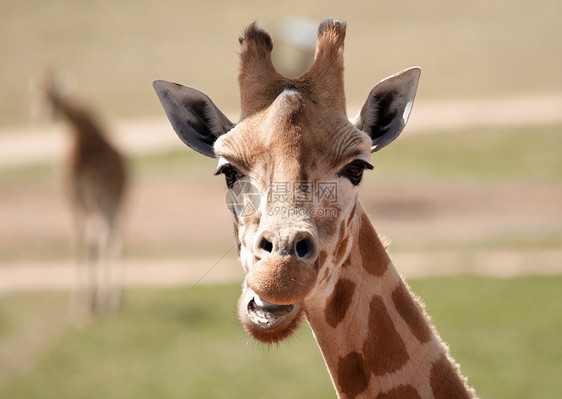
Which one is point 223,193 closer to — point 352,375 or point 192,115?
point 192,115

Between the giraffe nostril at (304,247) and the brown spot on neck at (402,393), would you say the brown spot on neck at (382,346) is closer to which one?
the brown spot on neck at (402,393)

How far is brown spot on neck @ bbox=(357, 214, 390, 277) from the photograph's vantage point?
6.08 metres

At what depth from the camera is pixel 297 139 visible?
18.1ft

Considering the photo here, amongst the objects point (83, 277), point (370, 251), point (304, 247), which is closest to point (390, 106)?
point (370, 251)

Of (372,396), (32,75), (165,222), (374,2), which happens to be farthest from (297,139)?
(374,2)

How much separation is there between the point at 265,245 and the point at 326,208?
64 cm

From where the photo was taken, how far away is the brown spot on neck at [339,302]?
5.92 m

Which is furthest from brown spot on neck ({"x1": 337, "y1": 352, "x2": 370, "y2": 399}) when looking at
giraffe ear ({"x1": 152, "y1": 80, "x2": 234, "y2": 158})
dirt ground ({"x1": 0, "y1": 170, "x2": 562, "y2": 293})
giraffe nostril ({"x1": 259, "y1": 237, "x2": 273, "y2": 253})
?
dirt ground ({"x1": 0, "y1": 170, "x2": 562, "y2": 293})

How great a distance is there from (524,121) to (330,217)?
120ft

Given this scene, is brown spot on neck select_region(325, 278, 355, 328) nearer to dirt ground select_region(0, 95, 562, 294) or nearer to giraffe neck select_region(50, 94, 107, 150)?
giraffe neck select_region(50, 94, 107, 150)

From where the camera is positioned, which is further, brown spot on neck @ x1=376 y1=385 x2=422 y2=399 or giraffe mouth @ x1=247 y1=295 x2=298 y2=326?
brown spot on neck @ x1=376 y1=385 x2=422 y2=399

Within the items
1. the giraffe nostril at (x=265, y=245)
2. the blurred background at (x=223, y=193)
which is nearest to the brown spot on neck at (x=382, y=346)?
the giraffe nostril at (x=265, y=245)

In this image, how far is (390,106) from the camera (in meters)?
6.33

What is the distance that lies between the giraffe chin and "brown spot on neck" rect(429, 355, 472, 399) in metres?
1.26
